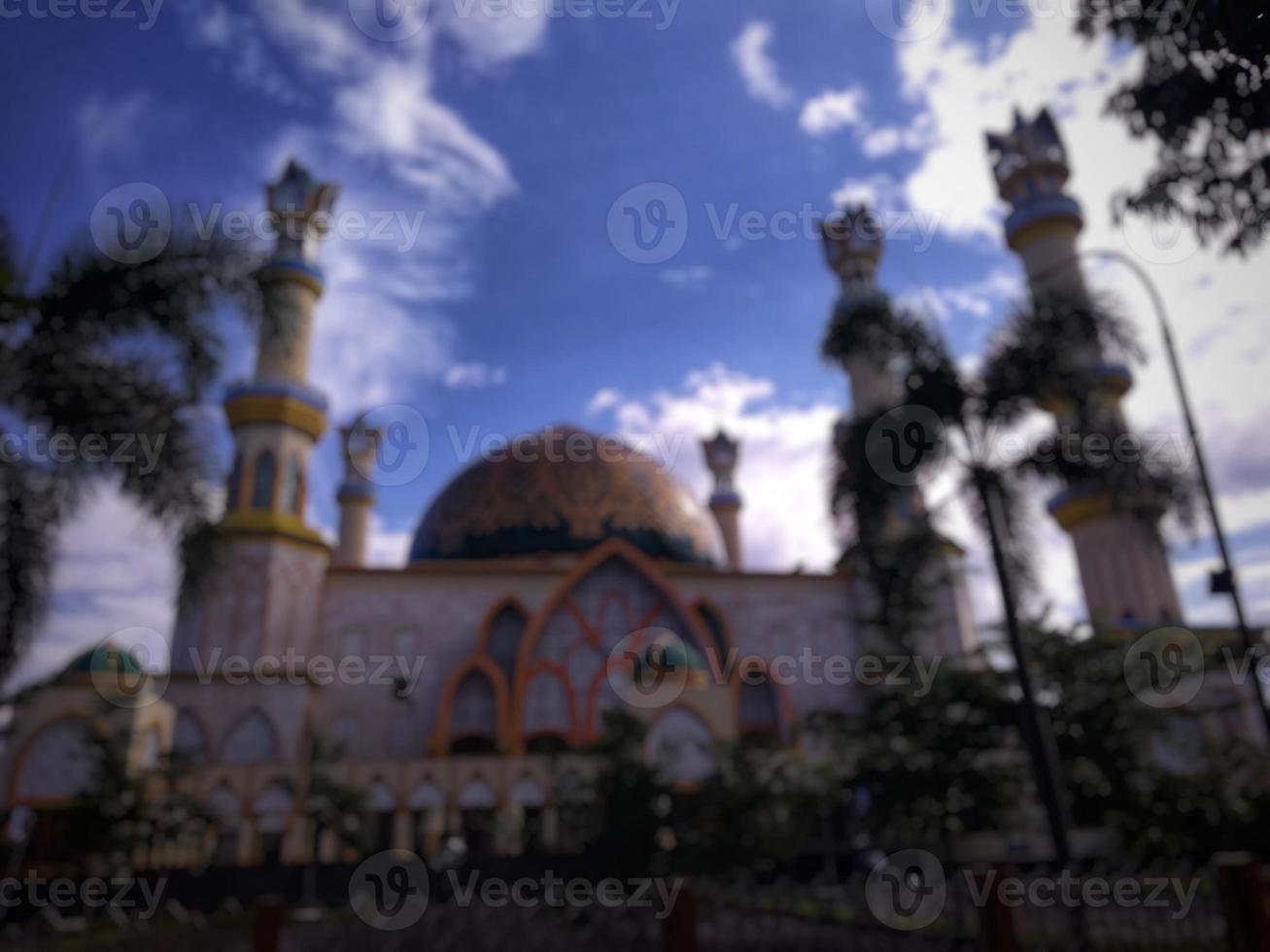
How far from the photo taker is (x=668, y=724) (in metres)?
21.6

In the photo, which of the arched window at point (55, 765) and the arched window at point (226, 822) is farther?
the arched window at point (226, 822)

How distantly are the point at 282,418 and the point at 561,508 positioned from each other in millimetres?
9583

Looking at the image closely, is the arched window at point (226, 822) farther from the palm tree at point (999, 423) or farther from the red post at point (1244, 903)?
the red post at point (1244, 903)

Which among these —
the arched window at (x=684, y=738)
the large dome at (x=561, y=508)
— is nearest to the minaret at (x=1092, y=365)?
the arched window at (x=684, y=738)

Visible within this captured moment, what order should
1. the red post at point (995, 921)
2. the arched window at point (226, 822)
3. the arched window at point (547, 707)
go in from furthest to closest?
the arched window at point (547, 707), the arched window at point (226, 822), the red post at point (995, 921)

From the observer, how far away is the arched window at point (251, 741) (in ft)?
69.6

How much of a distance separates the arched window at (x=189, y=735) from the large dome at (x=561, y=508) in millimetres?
9863

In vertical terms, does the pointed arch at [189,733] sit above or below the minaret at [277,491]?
below

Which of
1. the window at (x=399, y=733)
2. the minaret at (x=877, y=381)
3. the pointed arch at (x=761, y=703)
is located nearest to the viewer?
the minaret at (x=877, y=381)

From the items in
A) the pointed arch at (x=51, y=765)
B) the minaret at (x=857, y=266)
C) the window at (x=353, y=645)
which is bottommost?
the pointed arch at (x=51, y=765)

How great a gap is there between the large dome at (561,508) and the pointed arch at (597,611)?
2783 millimetres

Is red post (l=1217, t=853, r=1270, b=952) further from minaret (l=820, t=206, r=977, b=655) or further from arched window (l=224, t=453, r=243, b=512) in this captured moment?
arched window (l=224, t=453, r=243, b=512)

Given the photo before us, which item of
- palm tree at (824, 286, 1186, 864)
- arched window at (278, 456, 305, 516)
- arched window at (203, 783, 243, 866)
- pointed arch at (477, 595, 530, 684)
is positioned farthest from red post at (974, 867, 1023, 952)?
arched window at (278, 456, 305, 516)

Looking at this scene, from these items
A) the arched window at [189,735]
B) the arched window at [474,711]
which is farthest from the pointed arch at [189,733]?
the arched window at [474,711]
